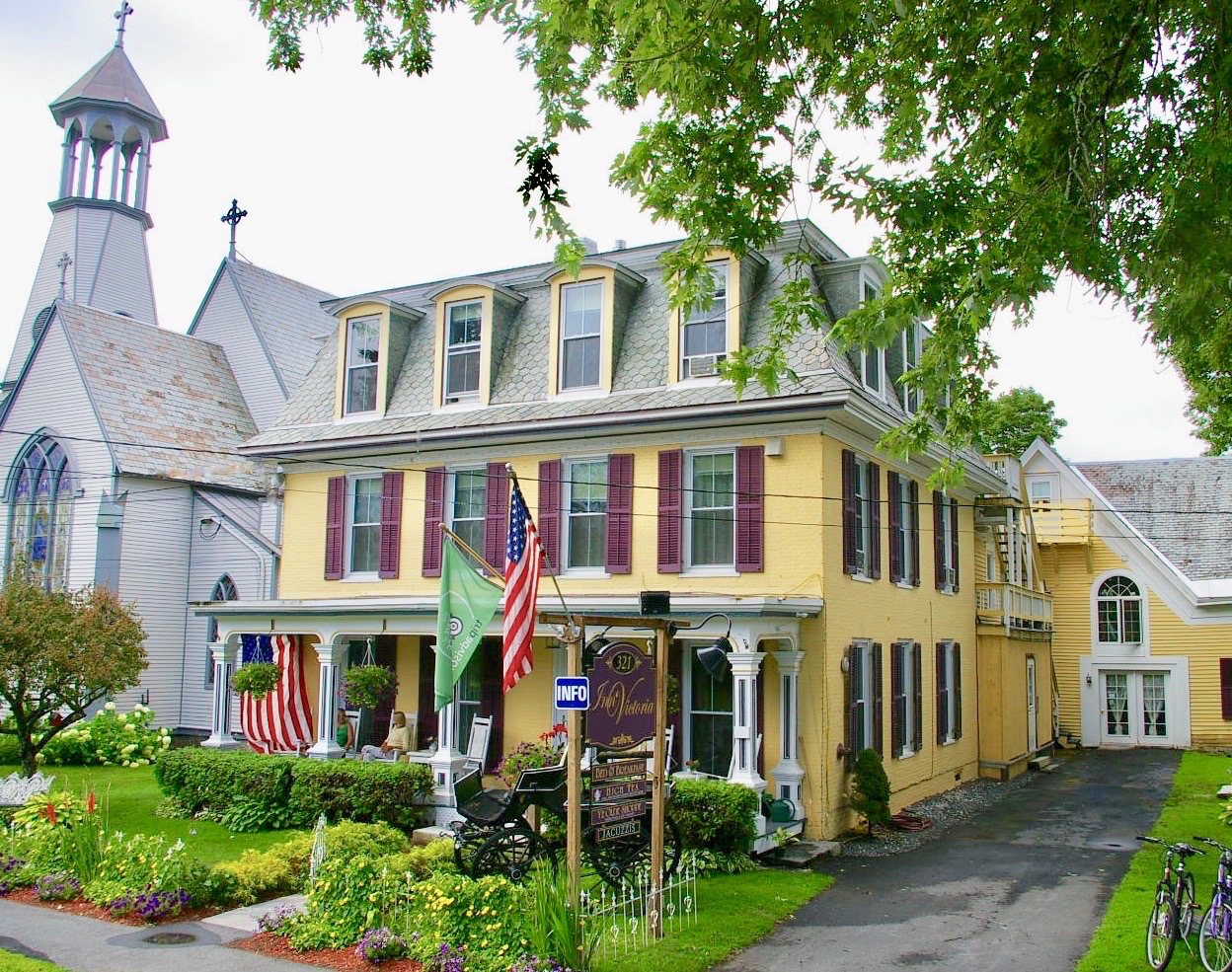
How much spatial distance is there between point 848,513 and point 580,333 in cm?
529

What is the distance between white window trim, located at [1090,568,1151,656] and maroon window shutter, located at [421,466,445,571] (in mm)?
19568

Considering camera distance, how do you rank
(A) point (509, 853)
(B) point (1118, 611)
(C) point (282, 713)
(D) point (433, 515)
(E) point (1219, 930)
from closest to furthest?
1. (E) point (1219, 930)
2. (A) point (509, 853)
3. (C) point (282, 713)
4. (D) point (433, 515)
5. (B) point (1118, 611)

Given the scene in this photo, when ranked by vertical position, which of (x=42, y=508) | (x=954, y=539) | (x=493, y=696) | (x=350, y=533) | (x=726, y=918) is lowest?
(x=726, y=918)

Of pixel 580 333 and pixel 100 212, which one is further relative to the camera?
pixel 100 212

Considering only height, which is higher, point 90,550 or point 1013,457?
point 1013,457

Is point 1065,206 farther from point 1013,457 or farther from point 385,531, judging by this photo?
point 1013,457

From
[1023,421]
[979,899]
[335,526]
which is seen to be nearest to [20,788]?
[335,526]

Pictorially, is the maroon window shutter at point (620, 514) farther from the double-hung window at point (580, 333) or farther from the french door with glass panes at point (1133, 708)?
the french door with glass panes at point (1133, 708)

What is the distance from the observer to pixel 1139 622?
29359 millimetres

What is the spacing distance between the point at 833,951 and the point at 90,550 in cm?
2051

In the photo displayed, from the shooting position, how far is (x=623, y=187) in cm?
1037

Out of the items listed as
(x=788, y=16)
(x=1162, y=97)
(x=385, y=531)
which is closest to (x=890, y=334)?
(x=788, y=16)

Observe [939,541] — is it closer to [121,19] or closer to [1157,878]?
[1157,878]

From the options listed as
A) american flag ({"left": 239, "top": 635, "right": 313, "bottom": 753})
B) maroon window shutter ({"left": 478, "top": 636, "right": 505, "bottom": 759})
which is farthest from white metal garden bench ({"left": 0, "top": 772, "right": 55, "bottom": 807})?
maroon window shutter ({"left": 478, "top": 636, "right": 505, "bottom": 759})
